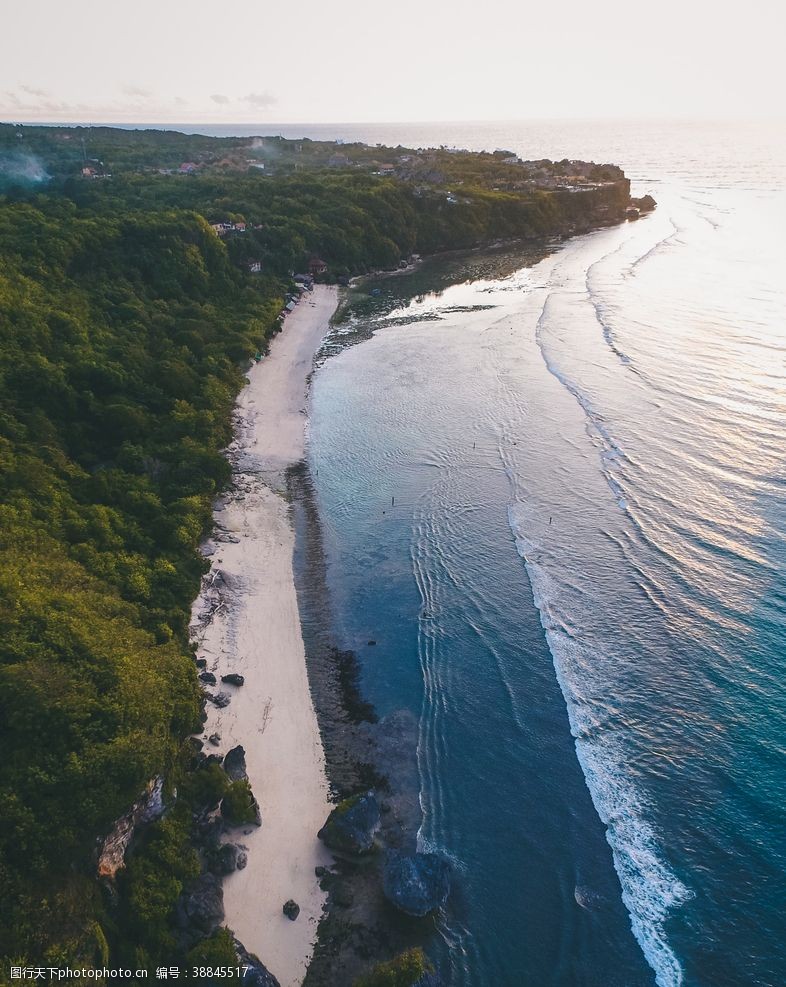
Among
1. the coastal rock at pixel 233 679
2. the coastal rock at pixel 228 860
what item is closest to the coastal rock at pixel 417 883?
the coastal rock at pixel 228 860

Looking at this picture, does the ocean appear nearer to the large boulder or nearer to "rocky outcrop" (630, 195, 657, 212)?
the large boulder

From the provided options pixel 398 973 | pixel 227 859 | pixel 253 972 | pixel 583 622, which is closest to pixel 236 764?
pixel 227 859

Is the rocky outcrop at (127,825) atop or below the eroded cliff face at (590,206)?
atop

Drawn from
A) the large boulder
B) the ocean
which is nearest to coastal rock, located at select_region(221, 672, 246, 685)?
the ocean

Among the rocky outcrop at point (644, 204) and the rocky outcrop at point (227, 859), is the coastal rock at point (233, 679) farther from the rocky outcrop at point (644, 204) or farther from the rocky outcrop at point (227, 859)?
the rocky outcrop at point (644, 204)

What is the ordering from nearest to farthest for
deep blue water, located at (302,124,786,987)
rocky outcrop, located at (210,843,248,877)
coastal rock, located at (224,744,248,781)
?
1. deep blue water, located at (302,124,786,987)
2. rocky outcrop, located at (210,843,248,877)
3. coastal rock, located at (224,744,248,781)

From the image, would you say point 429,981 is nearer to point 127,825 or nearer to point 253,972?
point 253,972

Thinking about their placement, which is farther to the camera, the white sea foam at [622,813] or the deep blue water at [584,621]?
the deep blue water at [584,621]
